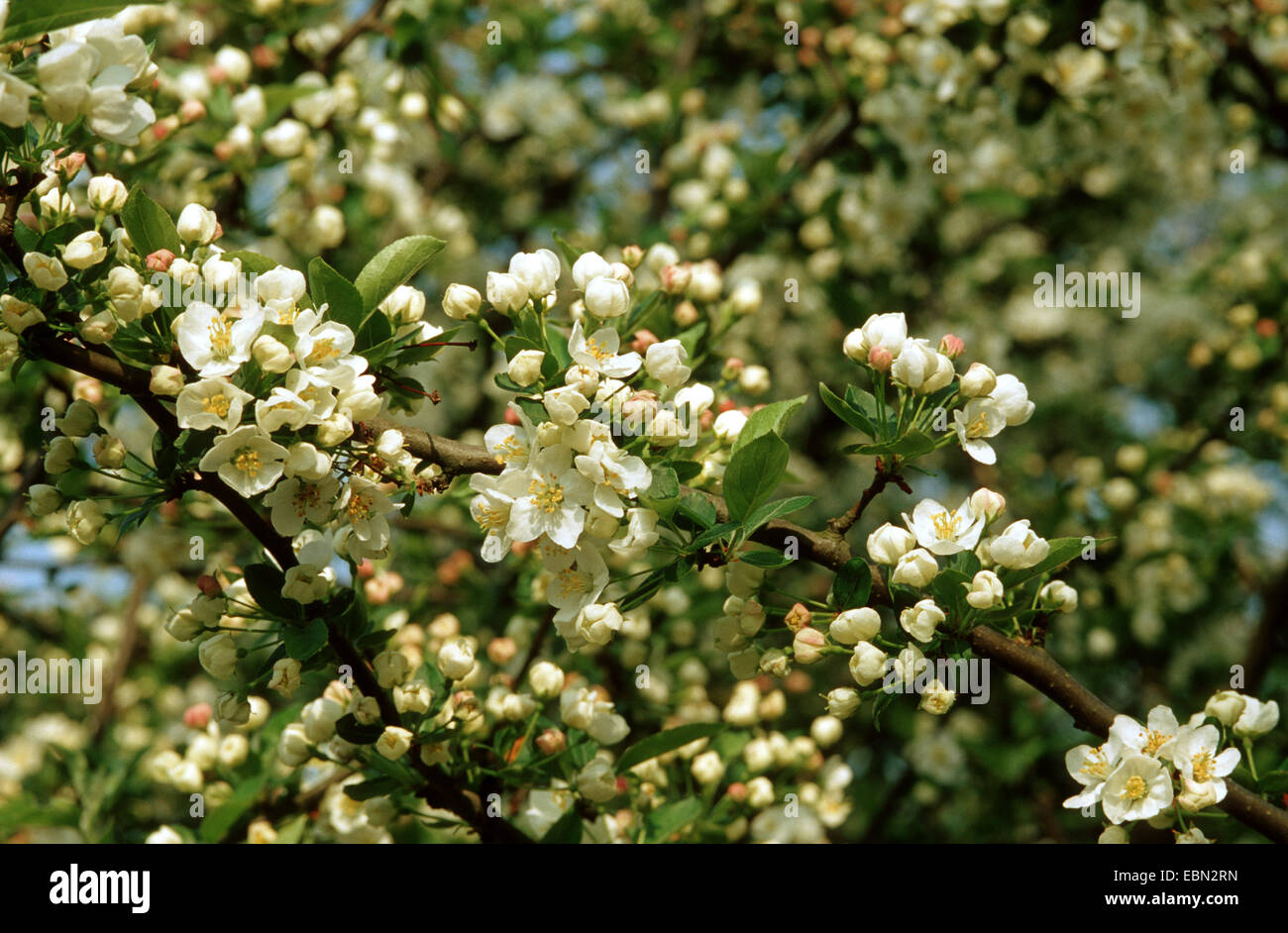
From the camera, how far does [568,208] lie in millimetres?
5484

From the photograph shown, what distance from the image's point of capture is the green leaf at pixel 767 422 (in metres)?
1.57

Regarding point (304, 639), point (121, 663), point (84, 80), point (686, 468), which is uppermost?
point (84, 80)

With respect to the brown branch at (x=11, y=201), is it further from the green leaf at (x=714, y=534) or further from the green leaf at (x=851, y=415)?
the green leaf at (x=851, y=415)

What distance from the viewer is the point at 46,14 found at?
52.2 inches

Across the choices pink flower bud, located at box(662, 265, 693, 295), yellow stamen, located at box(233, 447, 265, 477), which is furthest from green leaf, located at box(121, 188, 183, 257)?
pink flower bud, located at box(662, 265, 693, 295)

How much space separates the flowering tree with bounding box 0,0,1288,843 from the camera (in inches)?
60.1

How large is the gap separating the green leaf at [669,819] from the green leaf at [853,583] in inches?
30.3

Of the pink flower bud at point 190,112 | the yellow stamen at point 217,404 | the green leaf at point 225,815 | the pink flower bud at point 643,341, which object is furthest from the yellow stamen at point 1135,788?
the pink flower bud at point 190,112

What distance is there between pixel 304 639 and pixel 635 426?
552 mm

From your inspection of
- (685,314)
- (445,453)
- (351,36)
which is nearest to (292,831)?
(445,453)

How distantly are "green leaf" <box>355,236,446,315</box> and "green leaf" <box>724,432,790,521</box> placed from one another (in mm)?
541

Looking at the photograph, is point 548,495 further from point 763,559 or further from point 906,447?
point 906,447

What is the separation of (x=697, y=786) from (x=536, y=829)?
548mm

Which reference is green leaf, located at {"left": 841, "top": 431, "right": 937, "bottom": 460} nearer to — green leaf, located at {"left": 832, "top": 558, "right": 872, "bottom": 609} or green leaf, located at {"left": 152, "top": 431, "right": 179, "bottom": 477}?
green leaf, located at {"left": 832, "top": 558, "right": 872, "bottom": 609}
